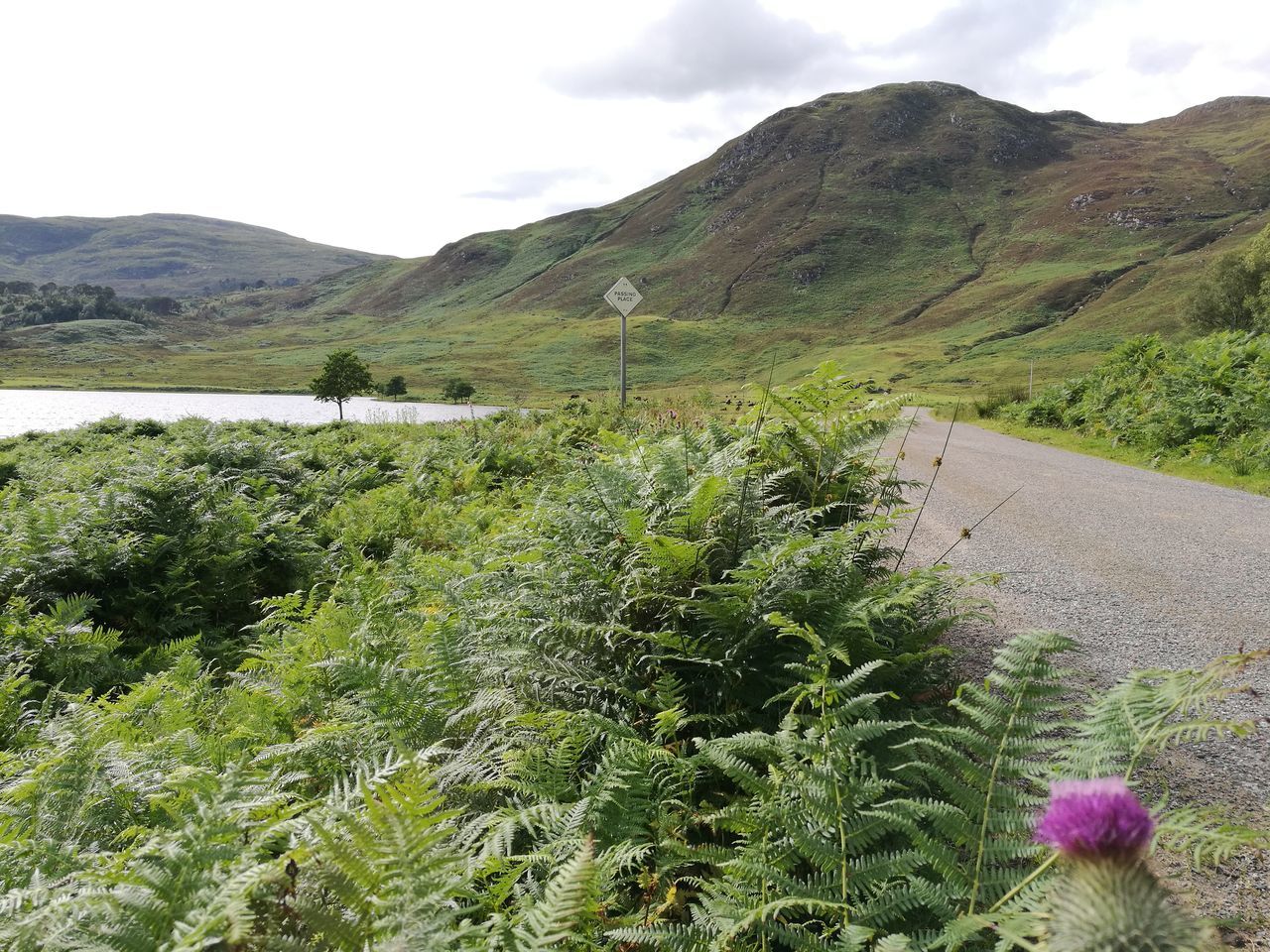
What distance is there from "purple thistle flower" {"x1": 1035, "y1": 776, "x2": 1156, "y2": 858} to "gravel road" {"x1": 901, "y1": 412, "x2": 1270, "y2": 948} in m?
1.82

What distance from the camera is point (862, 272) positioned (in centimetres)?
A: 13425

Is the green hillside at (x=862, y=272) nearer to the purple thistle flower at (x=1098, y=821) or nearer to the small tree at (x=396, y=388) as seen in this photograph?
the small tree at (x=396, y=388)

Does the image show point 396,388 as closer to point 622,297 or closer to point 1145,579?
point 622,297

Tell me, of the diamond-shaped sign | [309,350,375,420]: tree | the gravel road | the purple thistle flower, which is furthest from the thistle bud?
[309,350,375,420]: tree

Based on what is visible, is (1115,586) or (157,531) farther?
(157,531)

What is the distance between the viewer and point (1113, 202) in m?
126

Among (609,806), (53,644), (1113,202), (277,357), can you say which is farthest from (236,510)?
(1113,202)

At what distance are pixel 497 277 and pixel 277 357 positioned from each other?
8175 cm

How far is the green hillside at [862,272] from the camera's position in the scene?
300 feet

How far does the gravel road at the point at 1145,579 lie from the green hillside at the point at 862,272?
53312mm

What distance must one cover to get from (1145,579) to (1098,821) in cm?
606

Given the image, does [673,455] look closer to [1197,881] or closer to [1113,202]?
[1197,881]

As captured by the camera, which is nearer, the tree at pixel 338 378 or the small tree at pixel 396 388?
the tree at pixel 338 378

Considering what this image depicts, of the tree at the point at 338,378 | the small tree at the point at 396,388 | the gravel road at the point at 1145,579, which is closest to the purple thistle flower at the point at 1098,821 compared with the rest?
Answer: the gravel road at the point at 1145,579
